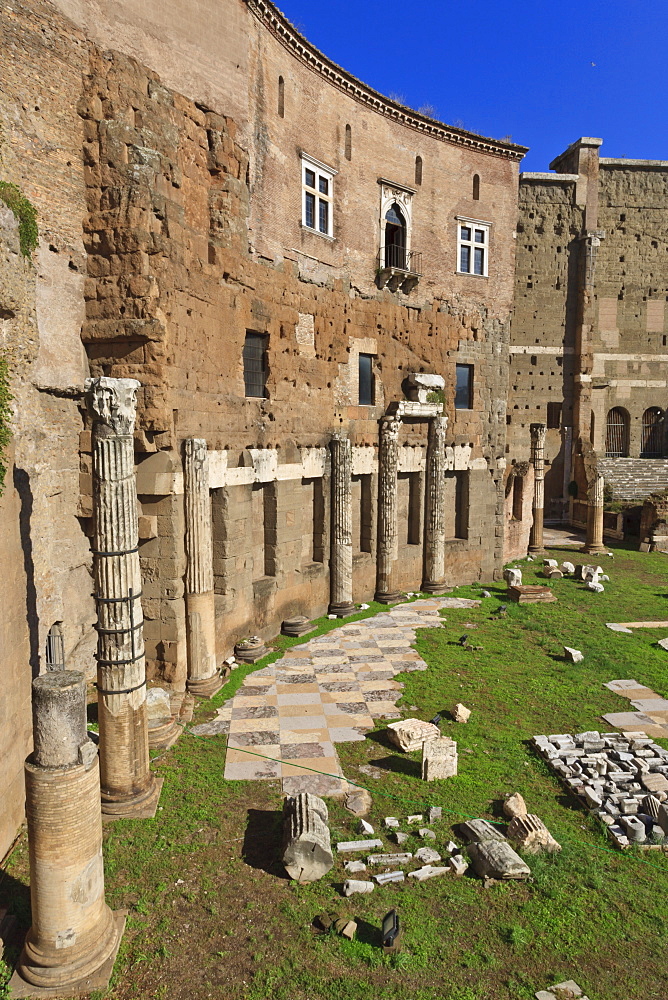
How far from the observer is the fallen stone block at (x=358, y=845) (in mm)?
6934

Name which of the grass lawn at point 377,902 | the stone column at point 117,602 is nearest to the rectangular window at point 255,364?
the stone column at point 117,602

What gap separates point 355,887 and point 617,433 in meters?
33.3

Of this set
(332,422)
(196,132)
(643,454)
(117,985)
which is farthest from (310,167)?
(643,454)

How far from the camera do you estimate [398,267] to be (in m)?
17.6

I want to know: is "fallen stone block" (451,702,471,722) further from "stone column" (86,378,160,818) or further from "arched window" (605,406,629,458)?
"arched window" (605,406,629,458)

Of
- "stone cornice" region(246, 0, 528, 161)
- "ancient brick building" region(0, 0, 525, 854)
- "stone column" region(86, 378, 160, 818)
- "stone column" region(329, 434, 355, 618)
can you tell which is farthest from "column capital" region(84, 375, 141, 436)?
"stone cornice" region(246, 0, 528, 161)

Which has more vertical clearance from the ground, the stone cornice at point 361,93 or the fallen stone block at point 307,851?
the stone cornice at point 361,93

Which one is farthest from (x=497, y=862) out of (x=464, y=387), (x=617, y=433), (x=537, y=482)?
(x=617, y=433)

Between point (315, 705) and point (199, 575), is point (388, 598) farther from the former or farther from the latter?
point (199, 575)

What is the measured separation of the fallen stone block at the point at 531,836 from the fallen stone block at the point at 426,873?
36.1 inches

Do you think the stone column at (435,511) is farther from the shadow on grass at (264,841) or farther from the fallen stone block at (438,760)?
the shadow on grass at (264,841)

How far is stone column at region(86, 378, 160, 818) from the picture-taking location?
288 inches

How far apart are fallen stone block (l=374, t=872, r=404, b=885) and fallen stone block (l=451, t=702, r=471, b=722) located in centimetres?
385

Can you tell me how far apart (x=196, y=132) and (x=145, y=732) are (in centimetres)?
988
